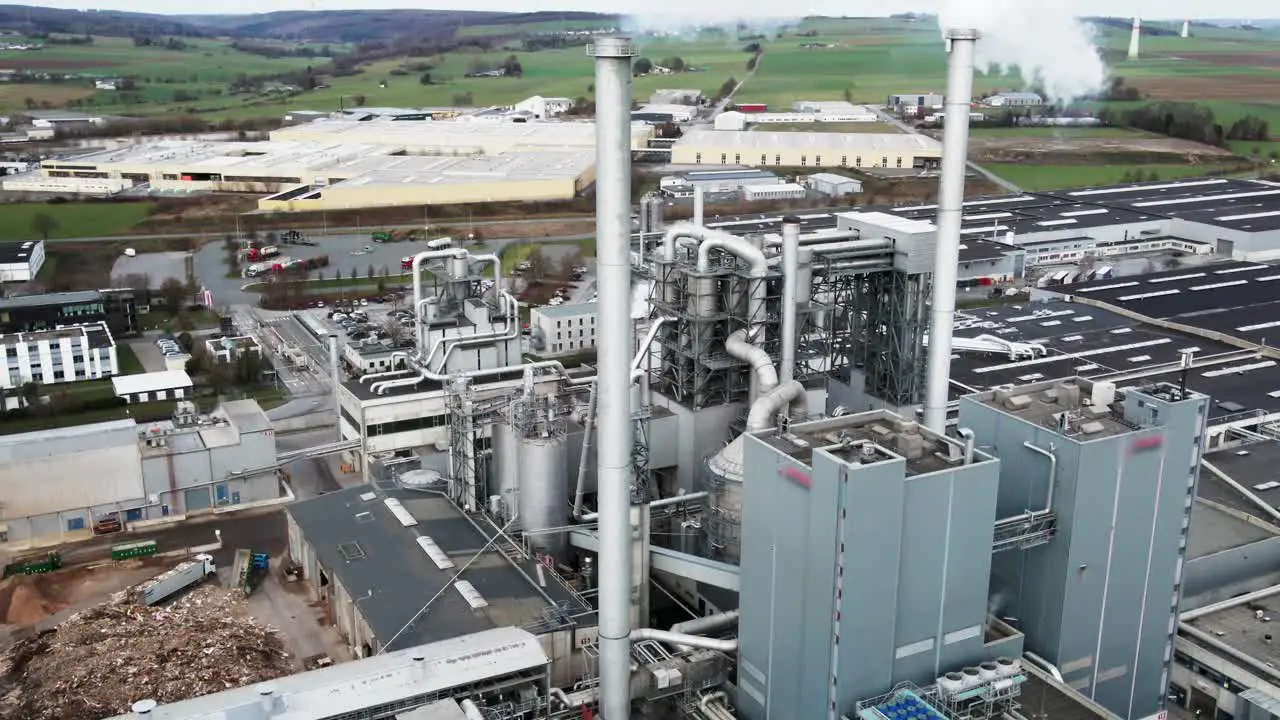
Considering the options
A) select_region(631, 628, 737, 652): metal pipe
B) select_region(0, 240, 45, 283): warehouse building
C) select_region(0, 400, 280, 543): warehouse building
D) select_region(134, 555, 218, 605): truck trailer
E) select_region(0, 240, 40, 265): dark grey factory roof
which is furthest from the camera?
select_region(0, 240, 40, 265): dark grey factory roof

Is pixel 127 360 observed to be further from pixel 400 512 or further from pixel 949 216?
pixel 949 216

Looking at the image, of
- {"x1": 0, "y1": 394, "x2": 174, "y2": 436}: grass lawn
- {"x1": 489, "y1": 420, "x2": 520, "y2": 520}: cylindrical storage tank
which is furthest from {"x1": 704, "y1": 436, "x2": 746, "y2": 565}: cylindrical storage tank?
{"x1": 0, "y1": 394, "x2": 174, "y2": 436}: grass lawn

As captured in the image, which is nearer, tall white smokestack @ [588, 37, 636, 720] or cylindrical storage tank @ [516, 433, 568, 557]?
tall white smokestack @ [588, 37, 636, 720]

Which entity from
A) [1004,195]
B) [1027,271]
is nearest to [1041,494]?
[1027,271]

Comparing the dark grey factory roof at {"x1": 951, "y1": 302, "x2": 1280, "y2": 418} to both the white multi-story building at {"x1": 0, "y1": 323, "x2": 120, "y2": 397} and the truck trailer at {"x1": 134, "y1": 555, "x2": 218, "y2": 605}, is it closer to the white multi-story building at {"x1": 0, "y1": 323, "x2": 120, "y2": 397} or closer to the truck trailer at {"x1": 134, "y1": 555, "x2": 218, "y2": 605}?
the truck trailer at {"x1": 134, "y1": 555, "x2": 218, "y2": 605}

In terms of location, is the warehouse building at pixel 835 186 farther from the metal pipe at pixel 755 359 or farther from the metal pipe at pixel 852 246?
the metal pipe at pixel 755 359

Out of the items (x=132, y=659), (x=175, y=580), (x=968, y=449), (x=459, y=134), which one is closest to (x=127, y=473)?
(x=175, y=580)
